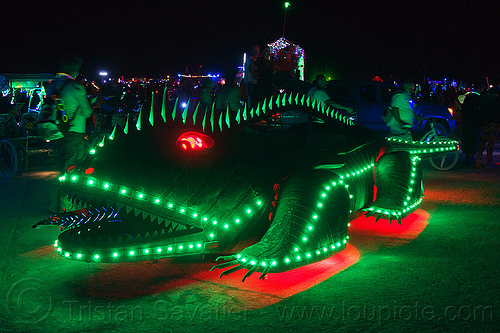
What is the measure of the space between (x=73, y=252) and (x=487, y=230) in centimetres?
436

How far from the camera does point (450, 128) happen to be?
565 inches

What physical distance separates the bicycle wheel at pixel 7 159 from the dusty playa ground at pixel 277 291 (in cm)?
461

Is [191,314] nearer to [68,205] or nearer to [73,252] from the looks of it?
[73,252]

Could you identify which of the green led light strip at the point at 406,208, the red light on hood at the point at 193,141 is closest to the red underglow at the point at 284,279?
the red light on hood at the point at 193,141

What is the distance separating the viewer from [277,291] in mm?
3754

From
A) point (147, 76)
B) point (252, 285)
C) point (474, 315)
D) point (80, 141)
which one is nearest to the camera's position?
point (474, 315)

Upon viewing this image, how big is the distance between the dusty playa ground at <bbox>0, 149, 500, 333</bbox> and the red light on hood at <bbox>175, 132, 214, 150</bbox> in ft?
3.53

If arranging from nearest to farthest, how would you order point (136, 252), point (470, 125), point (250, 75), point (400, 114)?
point (136, 252), point (400, 114), point (250, 75), point (470, 125)

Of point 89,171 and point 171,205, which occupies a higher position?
point 89,171

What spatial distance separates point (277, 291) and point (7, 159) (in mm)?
8055

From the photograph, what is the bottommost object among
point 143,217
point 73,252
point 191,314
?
point 191,314

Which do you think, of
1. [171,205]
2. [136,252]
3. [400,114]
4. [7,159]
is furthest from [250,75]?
[136,252]

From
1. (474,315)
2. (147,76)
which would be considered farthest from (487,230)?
(147,76)

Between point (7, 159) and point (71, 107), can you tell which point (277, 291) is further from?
point (7, 159)
